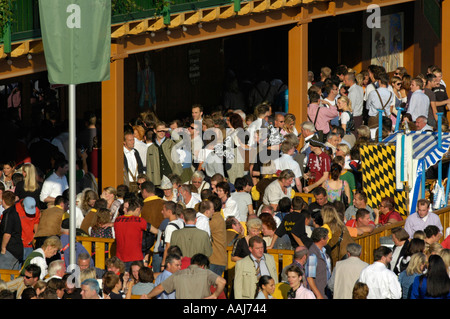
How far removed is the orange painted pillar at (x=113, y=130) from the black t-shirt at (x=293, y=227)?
406 cm

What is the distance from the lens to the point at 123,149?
60.3 ft

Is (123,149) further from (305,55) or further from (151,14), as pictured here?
(305,55)

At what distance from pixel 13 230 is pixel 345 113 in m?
7.64

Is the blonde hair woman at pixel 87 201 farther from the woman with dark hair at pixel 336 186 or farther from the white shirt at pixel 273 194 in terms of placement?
the woman with dark hair at pixel 336 186

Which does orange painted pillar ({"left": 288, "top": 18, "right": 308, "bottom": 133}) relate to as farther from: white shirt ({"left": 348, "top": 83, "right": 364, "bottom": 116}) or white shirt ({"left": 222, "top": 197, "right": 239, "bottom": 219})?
white shirt ({"left": 222, "top": 197, "right": 239, "bottom": 219})

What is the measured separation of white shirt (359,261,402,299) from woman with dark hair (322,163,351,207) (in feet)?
14.6

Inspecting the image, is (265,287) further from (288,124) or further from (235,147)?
(288,124)

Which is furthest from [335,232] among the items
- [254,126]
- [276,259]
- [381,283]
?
[254,126]

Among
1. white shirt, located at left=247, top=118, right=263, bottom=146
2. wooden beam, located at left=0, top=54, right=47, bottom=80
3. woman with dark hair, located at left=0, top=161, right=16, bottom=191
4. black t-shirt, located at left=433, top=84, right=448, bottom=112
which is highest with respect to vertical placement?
black t-shirt, located at left=433, top=84, right=448, bottom=112

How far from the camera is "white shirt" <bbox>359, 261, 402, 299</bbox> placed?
12.8 meters

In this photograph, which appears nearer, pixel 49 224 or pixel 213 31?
pixel 49 224

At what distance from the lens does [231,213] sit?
52.2ft

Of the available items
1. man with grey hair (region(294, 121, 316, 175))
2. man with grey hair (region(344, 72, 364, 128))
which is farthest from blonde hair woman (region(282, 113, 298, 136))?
man with grey hair (region(344, 72, 364, 128))
